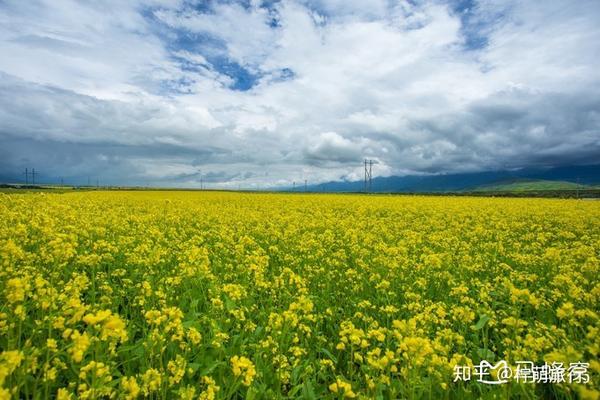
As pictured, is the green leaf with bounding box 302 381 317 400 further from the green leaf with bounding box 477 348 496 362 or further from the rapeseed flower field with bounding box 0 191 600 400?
the green leaf with bounding box 477 348 496 362

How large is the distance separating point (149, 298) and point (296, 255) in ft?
12.4

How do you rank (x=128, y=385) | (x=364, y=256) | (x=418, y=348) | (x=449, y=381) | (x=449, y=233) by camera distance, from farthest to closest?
(x=449, y=233) < (x=364, y=256) < (x=449, y=381) < (x=418, y=348) < (x=128, y=385)

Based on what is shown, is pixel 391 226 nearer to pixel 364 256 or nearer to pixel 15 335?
pixel 364 256

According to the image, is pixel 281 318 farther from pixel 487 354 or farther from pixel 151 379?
pixel 487 354

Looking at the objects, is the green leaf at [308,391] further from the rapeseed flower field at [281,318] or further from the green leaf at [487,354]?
the green leaf at [487,354]

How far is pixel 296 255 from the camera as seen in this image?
8328 mm

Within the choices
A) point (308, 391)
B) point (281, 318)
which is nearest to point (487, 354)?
point (308, 391)

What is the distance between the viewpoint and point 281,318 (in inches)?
152

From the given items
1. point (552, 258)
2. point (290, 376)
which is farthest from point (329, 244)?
point (290, 376)

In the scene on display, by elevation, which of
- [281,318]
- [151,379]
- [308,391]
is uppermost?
[281,318]

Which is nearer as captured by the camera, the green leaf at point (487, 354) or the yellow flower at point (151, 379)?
the yellow flower at point (151, 379)

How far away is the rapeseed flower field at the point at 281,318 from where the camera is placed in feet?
9.82

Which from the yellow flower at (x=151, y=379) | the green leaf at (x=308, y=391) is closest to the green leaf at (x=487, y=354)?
the green leaf at (x=308, y=391)

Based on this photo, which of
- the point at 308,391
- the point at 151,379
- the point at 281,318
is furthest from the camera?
the point at 281,318
